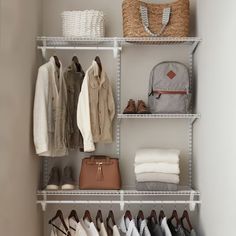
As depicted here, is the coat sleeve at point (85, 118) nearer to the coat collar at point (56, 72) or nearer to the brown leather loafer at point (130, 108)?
the coat collar at point (56, 72)

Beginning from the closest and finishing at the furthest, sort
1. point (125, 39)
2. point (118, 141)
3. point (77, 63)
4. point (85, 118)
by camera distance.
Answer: point (85, 118), point (125, 39), point (77, 63), point (118, 141)

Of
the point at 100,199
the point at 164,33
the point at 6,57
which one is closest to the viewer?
the point at 6,57

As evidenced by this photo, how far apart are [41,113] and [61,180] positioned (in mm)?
601

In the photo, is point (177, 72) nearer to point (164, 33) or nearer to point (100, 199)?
point (164, 33)

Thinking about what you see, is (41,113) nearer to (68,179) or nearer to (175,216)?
(68,179)

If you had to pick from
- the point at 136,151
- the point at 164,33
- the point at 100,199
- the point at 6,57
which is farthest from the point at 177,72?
the point at 6,57

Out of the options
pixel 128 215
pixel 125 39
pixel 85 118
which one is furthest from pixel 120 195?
pixel 125 39

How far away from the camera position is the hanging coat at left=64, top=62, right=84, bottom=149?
3262mm

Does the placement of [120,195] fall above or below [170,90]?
below

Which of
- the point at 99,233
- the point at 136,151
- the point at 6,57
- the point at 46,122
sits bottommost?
the point at 99,233

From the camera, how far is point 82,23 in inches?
128

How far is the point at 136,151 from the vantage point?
3395 mm

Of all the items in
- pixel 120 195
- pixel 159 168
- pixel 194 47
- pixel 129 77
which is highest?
pixel 194 47

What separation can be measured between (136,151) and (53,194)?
0.71 m
